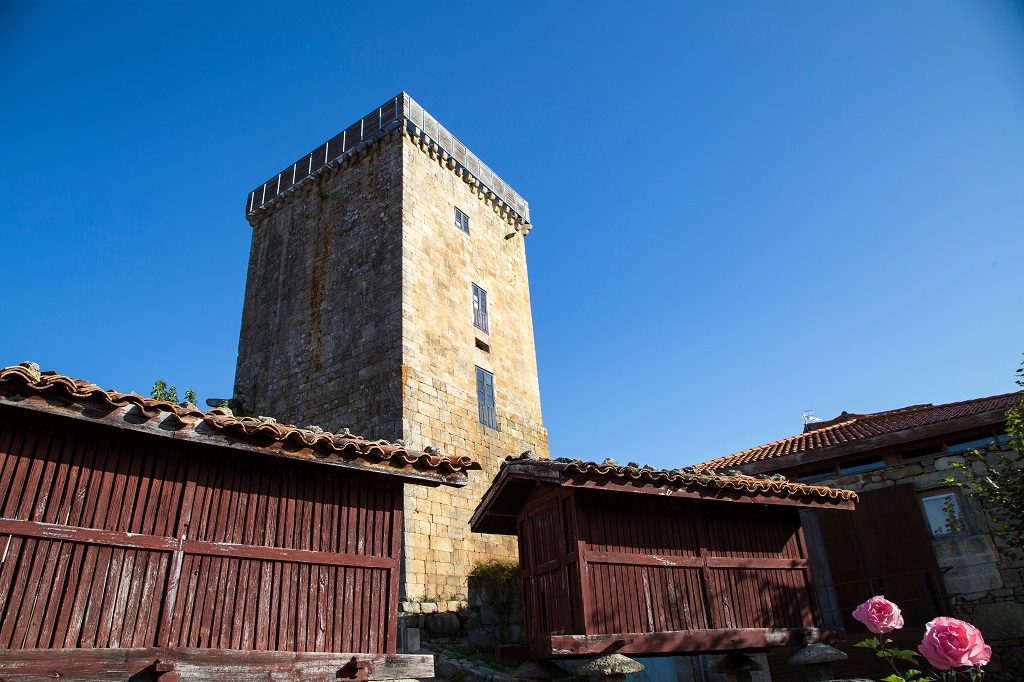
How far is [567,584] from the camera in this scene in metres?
8.53

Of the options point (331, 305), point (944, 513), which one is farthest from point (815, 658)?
point (331, 305)

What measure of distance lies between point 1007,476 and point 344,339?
527 inches

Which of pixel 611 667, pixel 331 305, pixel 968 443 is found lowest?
pixel 611 667

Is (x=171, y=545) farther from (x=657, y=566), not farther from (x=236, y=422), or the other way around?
(x=657, y=566)

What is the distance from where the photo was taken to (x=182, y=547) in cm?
668

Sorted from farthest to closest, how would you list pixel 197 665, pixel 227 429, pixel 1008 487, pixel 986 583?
pixel 986 583
pixel 1008 487
pixel 227 429
pixel 197 665

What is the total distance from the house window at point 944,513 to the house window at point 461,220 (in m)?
12.7

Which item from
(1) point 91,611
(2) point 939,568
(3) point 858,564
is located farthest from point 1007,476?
(1) point 91,611

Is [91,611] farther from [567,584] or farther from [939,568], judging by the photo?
[939,568]

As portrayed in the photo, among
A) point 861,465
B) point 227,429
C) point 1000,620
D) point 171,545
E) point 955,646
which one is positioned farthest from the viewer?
point 861,465

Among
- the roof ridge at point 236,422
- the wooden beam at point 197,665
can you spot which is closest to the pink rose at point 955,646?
the roof ridge at point 236,422

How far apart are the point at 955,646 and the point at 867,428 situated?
1034 centimetres

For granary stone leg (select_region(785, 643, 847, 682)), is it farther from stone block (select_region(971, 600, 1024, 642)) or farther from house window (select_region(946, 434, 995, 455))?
house window (select_region(946, 434, 995, 455))

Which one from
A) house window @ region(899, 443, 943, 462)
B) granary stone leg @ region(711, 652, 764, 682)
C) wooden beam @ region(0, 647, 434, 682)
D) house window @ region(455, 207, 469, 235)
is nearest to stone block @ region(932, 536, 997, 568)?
house window @ region(899, 443, 943, 462)
